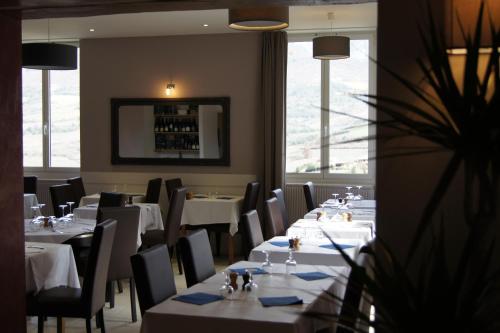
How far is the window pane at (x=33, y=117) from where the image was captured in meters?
11.3

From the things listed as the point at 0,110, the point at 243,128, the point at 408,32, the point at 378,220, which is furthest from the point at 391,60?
the point at 243,128

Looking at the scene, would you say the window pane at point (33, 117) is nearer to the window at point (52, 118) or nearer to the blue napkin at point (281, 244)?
the window at point (52, 118)

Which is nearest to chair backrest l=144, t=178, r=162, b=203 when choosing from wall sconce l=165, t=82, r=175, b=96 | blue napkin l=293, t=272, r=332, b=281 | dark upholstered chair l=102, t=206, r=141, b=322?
wall sconce l=165, t=82, r=175, b=96

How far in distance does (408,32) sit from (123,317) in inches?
165

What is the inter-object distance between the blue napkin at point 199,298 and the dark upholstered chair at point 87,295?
1258 mm

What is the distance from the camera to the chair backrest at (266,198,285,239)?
675 cm

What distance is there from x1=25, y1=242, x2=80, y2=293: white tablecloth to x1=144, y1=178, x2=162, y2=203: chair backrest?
4.16 meters

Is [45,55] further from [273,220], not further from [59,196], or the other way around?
[273,220]

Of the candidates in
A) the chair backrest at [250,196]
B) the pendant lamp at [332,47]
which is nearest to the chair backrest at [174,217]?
the chair backrest at [250,196]

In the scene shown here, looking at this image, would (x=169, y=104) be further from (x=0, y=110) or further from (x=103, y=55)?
(x=0, y=110)

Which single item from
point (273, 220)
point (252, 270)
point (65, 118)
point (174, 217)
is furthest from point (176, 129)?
point (252, 270)

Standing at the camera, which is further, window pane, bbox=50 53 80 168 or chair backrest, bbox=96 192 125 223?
window pane, bbox=50 53 80 168

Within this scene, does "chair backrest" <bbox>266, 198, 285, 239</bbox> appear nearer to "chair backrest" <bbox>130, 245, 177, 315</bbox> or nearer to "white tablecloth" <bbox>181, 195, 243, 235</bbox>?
"white tablecloth" <bbox>181, 195, 243, 235</bbox>

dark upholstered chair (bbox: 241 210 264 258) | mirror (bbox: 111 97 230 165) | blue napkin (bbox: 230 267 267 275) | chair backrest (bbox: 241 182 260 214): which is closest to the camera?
blue napkin (bbox: 230 267 267 275)
